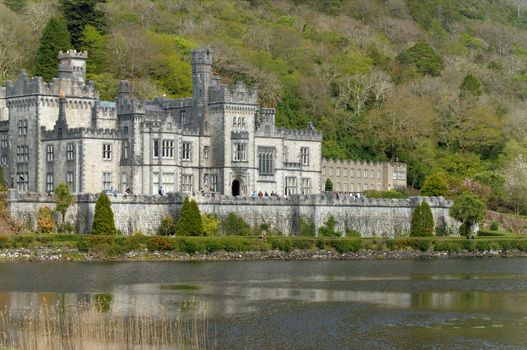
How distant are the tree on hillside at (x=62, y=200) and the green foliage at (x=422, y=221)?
88.7ft

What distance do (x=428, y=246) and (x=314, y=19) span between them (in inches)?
3392

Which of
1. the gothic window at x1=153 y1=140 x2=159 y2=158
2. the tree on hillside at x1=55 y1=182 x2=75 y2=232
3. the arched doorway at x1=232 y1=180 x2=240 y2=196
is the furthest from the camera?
the arched doorway at x1=232 y1=180 x2=240 y2=196

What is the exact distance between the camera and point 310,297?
70.8 meters

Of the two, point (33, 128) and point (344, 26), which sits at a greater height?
point (344, 26)

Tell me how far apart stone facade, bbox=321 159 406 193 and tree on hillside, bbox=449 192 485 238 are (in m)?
17.3

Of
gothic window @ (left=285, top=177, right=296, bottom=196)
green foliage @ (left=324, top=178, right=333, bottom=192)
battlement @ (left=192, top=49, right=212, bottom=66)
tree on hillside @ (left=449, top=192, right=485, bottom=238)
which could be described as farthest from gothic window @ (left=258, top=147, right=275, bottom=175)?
tree on hillside @ (left=449, top=192, right=485, bottom=238)

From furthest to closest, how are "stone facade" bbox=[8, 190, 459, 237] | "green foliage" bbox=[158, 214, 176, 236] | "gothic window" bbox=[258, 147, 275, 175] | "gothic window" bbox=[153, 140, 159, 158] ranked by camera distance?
"gothic window" bbox=[258, 147, 275, 175], "gothic window" bbox=[153, 140, 159, 158], "green foliage" bbox=[158, 214, 176, 236], "stone facade" bbox=[8, 190, 459, 237]

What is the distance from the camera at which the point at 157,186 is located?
103 meters

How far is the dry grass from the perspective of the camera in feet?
172

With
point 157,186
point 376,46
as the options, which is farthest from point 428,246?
point 376,46

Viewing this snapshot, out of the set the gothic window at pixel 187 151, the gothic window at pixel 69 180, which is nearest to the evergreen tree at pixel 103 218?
the gothic window at pixel 69 180

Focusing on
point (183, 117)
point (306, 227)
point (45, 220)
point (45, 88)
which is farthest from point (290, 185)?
point (45, 220)

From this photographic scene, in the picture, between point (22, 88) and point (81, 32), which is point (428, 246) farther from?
point (81, 32)

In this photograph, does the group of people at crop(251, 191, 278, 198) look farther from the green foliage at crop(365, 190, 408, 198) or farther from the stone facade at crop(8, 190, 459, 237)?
the green foliage at crop(365, 190, 408, 198)
